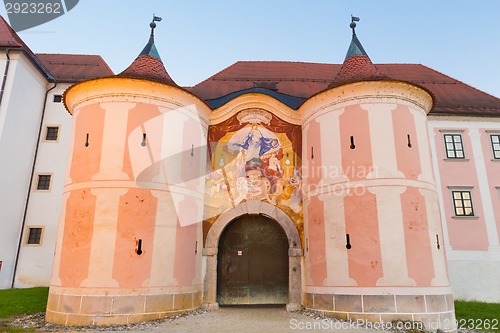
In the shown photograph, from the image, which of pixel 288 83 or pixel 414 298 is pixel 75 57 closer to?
pixel 288 83

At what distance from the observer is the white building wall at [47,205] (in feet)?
56.4

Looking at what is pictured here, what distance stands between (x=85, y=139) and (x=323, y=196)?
7.81 metres

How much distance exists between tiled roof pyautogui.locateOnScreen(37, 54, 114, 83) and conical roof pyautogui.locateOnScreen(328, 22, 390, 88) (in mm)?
13495

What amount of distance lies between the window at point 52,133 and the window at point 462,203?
1975 centimetres

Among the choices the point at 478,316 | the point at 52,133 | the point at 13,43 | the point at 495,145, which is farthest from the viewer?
the point at 52,133

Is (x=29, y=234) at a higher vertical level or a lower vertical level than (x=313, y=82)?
lower

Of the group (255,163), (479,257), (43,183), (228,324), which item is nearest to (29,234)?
(43,183)

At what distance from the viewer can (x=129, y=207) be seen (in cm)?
1080

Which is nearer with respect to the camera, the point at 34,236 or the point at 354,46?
the point at 354,46

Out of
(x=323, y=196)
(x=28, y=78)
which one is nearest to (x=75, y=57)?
(x=28, y=78)

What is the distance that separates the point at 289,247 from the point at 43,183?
1349 centimetres

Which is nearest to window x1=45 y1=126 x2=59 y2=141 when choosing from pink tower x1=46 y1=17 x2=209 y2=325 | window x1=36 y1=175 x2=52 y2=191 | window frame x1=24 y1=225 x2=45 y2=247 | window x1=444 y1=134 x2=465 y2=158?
window x1=36 y1=175 x2=52 y2=191

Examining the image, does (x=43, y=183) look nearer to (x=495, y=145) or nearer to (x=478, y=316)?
(x=478, y=316)

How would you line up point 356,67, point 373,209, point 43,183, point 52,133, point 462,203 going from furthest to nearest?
point 52,133 < point 43,183 < point 462,203 < point 356,67 < point 373,209
